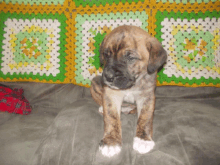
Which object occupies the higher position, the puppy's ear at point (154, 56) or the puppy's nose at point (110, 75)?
the puppy's ear at point (154, 56)

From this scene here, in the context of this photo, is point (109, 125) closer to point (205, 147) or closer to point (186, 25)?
point (205, 147)

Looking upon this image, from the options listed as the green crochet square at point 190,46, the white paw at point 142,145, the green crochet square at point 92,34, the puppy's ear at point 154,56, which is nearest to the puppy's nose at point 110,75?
the puppy's ear at point 154,56

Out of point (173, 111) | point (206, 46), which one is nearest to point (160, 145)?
point (173, 111)

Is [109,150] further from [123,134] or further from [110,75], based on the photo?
[110,75]

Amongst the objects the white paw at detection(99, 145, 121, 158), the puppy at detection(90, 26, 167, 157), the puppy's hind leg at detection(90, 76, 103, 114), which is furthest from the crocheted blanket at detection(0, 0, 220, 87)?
the white paw at detection(99, 145, 121, 158)

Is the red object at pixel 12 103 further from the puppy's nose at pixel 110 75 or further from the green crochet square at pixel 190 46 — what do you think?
the green crochet square at pixel 190 46
